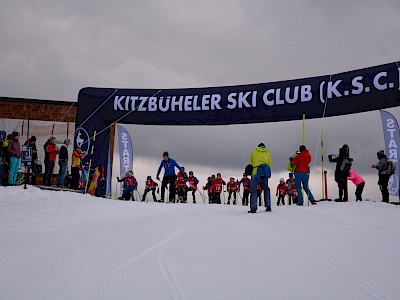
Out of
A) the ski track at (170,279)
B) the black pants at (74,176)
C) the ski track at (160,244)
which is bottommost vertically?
the ski track at (170,279)

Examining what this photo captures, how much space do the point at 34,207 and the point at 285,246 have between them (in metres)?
5.92

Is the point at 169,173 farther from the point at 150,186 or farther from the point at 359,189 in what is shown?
the point at 359,189

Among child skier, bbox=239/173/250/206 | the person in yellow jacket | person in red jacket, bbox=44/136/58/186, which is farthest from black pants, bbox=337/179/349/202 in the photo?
person in red jacket, bbox=44/136/58/186

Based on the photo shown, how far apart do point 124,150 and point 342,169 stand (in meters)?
8.44

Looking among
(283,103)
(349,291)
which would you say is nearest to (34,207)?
(349,291)

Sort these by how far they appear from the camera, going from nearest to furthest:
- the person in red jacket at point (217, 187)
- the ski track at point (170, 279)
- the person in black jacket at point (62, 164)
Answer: the ski track at point (170, 279), the person in black jacket at point (62, 164), the person in red jacket at point (217, 187)

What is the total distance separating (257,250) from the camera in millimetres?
4277

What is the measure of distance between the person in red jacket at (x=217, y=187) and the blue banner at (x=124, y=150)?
147 inches

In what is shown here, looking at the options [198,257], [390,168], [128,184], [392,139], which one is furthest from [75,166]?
[392,139]

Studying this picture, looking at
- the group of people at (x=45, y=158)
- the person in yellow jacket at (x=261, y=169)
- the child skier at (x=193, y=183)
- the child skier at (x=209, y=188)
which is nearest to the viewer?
the person in yellow jacket at (x=261, y=169)

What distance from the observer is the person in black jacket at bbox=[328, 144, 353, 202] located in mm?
10516

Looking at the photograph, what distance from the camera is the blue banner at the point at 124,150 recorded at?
50.1 feet

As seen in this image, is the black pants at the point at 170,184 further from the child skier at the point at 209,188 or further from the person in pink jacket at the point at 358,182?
the person in pink jacket at the point at 358,182

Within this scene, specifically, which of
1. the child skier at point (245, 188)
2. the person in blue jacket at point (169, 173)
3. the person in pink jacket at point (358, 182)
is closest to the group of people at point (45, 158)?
the person in blue jacket at point (169, 173)
